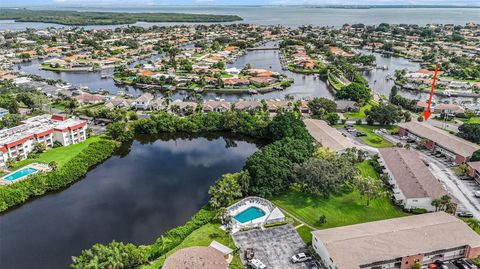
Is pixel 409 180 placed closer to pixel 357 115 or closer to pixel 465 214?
pixel 465 214

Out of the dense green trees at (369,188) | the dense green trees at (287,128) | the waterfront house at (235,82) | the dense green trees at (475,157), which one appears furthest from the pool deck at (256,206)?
the waterfront house at (235,82)

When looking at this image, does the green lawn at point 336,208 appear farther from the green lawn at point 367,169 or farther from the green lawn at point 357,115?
the green lawn at point 357,115

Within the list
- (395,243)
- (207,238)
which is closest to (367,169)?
(395,243)

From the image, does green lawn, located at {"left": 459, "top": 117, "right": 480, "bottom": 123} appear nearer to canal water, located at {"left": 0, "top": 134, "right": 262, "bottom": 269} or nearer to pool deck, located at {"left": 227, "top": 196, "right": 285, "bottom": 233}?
canal water, located at {"left": 0, "top": 134, "right": 262, "bottom": 269}

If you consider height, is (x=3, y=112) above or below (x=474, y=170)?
above

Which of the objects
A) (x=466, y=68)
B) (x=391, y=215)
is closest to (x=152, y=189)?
(x=391, y=215)

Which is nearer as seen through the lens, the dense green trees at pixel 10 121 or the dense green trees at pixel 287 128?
the dense green trees at pixel 287 128
